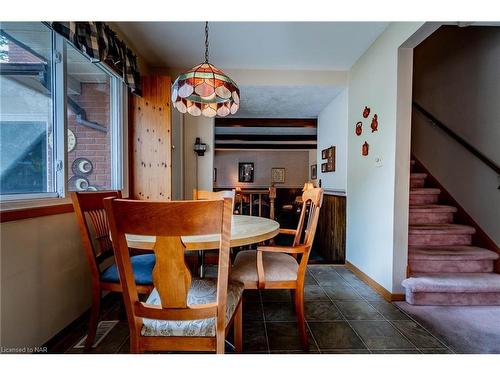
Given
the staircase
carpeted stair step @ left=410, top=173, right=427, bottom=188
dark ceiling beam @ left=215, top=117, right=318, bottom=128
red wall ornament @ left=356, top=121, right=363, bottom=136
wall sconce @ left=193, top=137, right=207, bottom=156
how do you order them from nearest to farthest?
1. the staircase
2. red wall ornament @ left=356, top=121, right=363, bottom=136
3. carpeted stair step @ left=410, top=173, right=427, bottom=188
4. wall sconce @ left=193, top=137, right=207, bottom=156
5. dark ceiling beam @ left=215, top=117, right=318, bottom=128

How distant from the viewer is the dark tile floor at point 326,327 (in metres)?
1.48

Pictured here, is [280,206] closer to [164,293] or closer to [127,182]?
[127,182]

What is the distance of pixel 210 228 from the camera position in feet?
2.60

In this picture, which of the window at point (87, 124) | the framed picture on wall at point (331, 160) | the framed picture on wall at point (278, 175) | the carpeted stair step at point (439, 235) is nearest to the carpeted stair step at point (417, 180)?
the carpeted stair step at point (439, 235)

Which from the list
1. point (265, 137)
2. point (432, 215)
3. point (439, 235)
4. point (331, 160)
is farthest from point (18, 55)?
point (265, 137)

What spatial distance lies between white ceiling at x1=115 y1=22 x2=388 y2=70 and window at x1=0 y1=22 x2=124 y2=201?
2.29 ft

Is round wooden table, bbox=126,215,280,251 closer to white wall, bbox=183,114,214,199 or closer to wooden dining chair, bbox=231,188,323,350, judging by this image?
wooden dining chair, bbox=231,188,323,350

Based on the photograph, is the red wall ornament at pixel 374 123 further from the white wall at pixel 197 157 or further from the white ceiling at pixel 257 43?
the white wall at pixel 197 157

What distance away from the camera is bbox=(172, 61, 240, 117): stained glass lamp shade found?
1607mm

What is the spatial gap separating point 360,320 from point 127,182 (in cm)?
255

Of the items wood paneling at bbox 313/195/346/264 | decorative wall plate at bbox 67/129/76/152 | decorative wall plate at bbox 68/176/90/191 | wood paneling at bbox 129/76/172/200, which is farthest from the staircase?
decorative wall plate at bbox 67/129/76/152

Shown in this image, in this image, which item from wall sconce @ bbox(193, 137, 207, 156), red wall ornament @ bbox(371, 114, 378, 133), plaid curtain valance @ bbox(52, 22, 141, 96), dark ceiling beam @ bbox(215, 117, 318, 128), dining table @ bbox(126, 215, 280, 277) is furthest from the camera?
dark ceiling beam @ bbox(215, 117, 318, 128)

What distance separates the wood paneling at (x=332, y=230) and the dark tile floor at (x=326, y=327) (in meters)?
1.09
